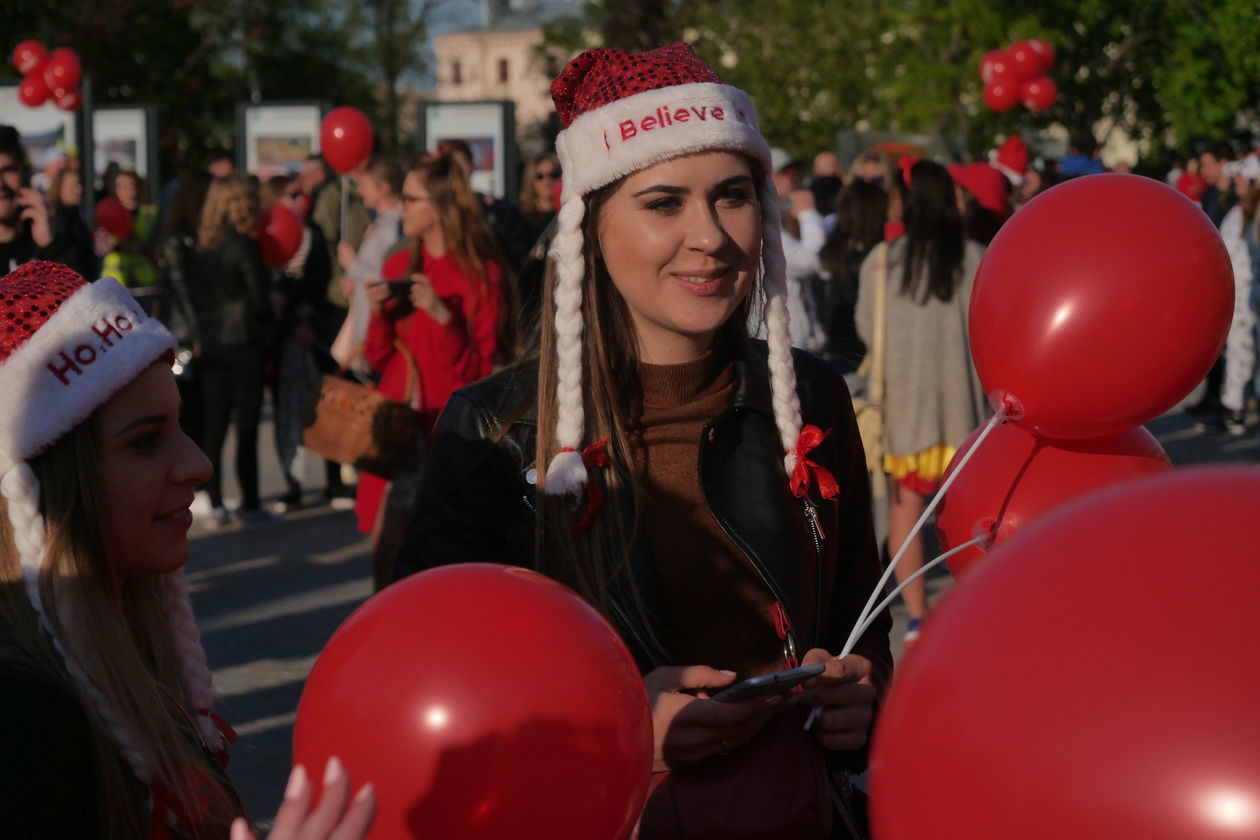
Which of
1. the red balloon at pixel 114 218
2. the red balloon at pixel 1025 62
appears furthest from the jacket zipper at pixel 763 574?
the red balloon at pixel 1025 62

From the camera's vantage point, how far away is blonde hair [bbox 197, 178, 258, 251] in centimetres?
1020

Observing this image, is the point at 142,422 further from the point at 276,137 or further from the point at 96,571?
the point at 276,137

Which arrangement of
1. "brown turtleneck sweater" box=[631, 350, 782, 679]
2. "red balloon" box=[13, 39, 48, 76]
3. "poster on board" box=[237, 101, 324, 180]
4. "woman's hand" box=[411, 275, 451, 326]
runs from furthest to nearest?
"poster on board" box=[237, 101, 324, 180] → "red balloon" box=[13, 39, 48, 76] → "woman's hand" box=[411, 275, 451, 326] → "brown turtleneck sweater" box=[631, 350, 782, 679]

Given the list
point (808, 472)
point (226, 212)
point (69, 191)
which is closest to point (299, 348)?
point (226, 212)

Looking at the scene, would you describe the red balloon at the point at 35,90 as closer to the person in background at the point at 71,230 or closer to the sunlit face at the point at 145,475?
the person in background at the point at 71,230

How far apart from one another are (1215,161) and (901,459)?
10771mm

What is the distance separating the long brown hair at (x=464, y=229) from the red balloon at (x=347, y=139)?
5.19 meters

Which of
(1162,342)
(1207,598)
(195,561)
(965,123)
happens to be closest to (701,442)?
(1162,342)

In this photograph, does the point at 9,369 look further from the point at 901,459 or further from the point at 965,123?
the point at 965,123

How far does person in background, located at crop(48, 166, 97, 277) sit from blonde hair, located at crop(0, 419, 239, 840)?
768 centimetres

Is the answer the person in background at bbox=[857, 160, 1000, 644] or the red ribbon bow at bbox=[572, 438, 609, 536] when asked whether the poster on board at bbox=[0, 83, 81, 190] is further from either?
the red ribbon bow at bbox=[572, 438, 609, 536]

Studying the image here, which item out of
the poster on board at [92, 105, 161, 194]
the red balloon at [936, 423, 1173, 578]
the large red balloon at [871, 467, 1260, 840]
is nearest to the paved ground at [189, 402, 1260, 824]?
the red balloon at [936, 423, 1173, 578]

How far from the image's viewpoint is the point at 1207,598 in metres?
1.22

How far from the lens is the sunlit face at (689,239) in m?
2.56
